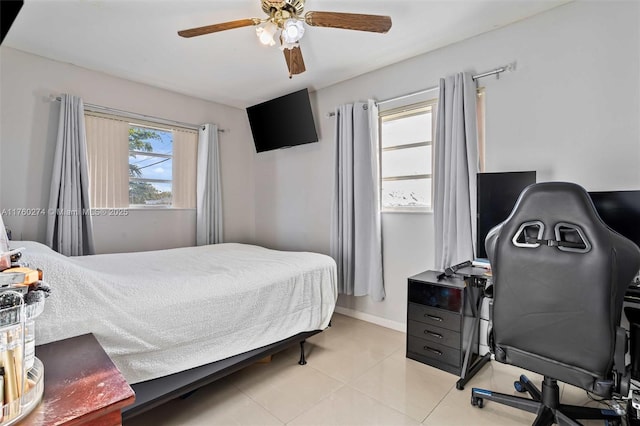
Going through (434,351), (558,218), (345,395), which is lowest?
(345,395)

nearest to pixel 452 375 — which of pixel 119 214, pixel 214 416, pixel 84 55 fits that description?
pixel 214 416

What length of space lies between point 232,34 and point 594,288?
2.85 meters

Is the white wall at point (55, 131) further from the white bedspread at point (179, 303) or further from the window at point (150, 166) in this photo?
the white bedspread at point (179, 303)

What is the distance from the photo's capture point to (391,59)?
2918mm

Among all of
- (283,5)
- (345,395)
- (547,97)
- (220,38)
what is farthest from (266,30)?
(345,395)

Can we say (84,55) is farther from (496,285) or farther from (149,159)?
(496,285)

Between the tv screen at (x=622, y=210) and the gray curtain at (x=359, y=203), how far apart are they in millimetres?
1654

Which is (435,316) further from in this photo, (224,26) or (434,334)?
(224,26)

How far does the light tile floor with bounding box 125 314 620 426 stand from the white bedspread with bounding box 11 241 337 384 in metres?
0.30

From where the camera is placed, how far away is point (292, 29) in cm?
181

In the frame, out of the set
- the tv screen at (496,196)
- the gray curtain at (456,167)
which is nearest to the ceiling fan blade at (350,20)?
the gray curtain at (456,167)

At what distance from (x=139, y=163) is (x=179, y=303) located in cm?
246

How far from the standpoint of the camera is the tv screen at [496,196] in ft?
6.91

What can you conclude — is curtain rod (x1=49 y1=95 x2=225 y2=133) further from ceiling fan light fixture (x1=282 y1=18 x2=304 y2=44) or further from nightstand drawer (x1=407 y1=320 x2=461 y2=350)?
nightstand drawer (x1=407 y1=320 x2=461 y2=350)
